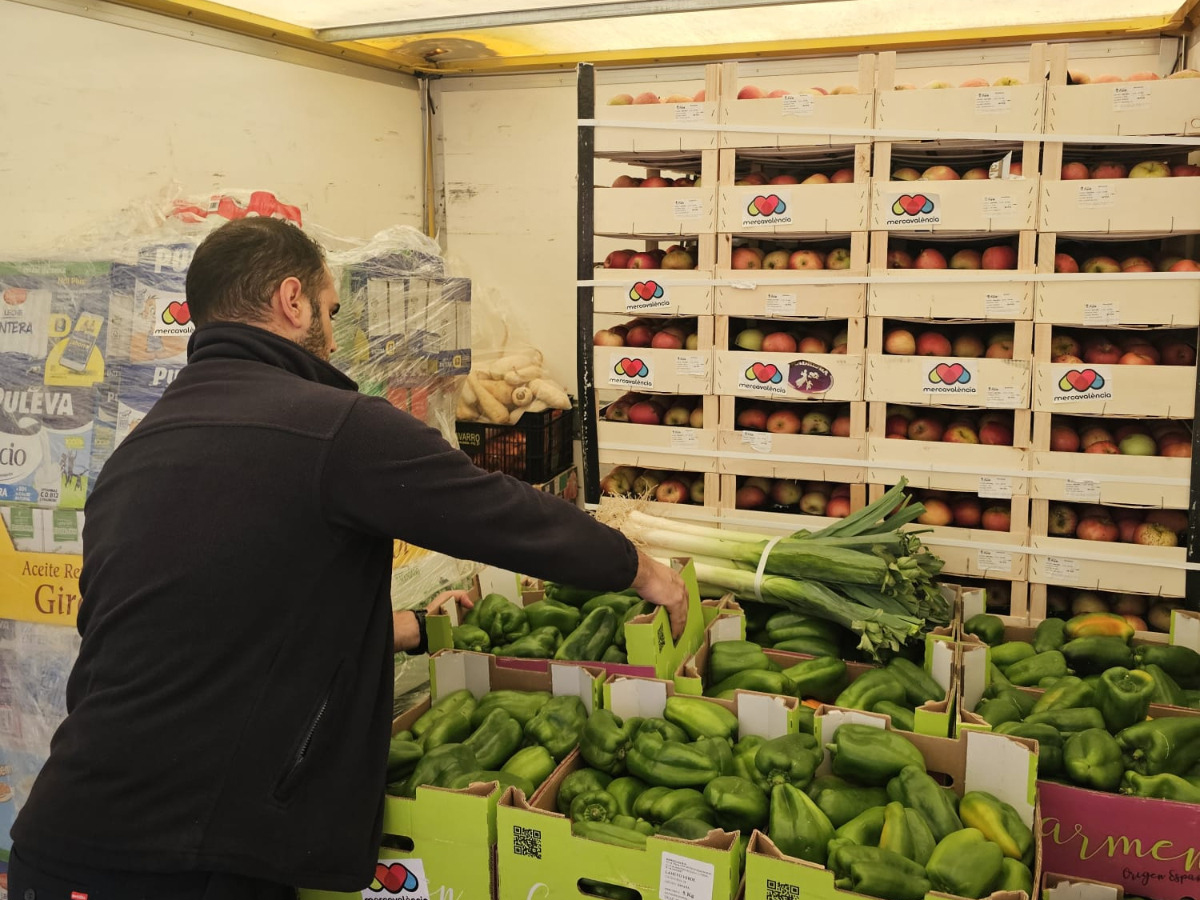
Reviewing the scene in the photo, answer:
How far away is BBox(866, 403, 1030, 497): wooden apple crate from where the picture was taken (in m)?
3.21

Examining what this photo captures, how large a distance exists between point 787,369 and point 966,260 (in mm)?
698

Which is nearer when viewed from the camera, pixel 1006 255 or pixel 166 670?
pixel 166 670

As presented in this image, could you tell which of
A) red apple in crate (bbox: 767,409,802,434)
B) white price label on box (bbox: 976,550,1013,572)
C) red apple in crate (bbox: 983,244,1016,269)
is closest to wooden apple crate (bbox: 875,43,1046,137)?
red apple in crate (bbox: 983,244,1016,269)

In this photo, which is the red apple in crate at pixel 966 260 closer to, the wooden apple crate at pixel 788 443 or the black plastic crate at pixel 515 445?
the wooden apple crate at pixel 788 443

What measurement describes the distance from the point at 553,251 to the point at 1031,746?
14.6 feet

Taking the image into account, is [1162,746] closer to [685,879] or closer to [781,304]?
[685,879]

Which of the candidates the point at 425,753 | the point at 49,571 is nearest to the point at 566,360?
the point at 49,571

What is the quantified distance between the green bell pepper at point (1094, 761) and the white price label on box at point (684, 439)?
5.55 ft

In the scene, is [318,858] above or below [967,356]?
below

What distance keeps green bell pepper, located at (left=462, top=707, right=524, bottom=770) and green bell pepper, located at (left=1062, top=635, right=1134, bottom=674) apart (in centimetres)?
161

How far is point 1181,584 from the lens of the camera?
3.10m

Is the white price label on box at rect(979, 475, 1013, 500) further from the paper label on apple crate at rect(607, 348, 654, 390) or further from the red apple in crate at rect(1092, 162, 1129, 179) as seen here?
the paper label on apple crate at rect(607, 348, 654, 390)

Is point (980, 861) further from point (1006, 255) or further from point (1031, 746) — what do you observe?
point (1006, 255)

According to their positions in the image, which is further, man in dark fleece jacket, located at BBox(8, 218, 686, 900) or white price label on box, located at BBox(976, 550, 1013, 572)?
white price label on box, located at BBox(976, 550, 1013, 572)
